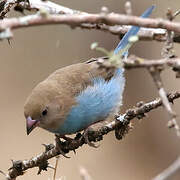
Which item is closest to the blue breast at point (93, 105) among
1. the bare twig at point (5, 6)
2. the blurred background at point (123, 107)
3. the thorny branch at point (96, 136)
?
the thorny branch at point (96, 136)

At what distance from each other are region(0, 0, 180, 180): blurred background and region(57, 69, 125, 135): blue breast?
138 inches

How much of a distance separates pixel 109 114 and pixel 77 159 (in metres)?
3.84

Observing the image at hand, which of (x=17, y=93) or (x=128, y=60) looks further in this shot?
(x=17, y=93)

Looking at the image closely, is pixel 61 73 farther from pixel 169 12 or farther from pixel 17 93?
pixel 17 93

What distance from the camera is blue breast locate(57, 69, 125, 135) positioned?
3428mm

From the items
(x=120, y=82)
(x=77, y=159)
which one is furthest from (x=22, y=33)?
(x=120, y=82)

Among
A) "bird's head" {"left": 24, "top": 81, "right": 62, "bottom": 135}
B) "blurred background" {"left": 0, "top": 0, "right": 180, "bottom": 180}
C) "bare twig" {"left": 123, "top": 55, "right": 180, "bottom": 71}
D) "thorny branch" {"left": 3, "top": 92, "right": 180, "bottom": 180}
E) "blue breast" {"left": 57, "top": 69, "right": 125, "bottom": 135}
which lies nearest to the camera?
"bare twig" {"left": 123, "top": 55, "right": 180, "bottom": 71}

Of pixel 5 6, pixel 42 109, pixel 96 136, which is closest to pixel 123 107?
pixel 42 109

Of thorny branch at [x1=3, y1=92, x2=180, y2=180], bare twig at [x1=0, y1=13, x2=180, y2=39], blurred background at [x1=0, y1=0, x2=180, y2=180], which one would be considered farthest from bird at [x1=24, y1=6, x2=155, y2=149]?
blurred background at [x1=0, y1=0, x2=180, y2=180]

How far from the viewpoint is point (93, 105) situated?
3523mm

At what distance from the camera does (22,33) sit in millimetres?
8414

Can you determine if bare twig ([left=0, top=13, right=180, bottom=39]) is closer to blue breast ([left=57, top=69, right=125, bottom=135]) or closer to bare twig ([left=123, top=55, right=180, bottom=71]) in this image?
bare twig ([left=123, top=55, right=180, bottom=71])

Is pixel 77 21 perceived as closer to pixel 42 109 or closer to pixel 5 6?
pixel 5 6

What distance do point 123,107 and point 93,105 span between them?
461 cm
